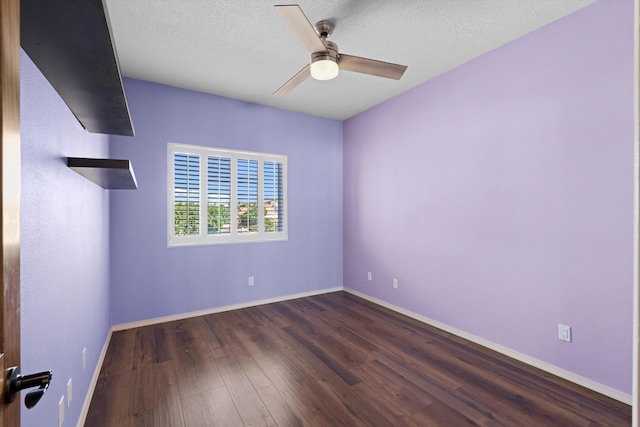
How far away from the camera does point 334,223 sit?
4688 millimetres

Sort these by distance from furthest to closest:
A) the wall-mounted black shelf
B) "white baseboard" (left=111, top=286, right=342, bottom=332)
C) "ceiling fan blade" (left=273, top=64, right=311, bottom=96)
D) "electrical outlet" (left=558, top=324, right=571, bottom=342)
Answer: "white baseboard" (left=111, top=286, right=342, bottom=332) → "ceiling fan blade" (left=273, top=64, right=311, bottom=96) → "electrical outlet" (left=558, top=324, right=571, bottom=342) → the wall-mounted black shelf

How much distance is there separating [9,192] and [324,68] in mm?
1915

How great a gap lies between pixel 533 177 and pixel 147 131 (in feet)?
12.7

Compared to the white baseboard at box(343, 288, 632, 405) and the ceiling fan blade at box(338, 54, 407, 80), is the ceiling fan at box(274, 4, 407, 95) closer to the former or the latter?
the ceiling fan blade at box(338, 54, 407, 80)

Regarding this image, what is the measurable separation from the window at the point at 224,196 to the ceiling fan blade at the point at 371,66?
2.10m

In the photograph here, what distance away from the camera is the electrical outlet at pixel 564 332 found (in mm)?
2205

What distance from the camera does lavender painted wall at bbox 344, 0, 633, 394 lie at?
1996 mm

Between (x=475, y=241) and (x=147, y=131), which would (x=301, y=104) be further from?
(x=475, y=241)

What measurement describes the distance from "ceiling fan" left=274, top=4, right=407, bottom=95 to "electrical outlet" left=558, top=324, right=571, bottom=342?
2331mm

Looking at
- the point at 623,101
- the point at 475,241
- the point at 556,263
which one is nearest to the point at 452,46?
the point at 623,101

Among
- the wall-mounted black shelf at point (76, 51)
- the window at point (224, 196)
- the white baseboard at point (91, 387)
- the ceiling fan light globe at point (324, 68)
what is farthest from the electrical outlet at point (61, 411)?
the ceiling fan light globe at point (324, 68)

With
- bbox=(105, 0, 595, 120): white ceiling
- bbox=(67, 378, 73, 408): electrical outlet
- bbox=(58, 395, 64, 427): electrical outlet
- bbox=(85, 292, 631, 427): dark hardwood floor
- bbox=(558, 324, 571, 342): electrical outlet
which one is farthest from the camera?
bbox=(558, 324, 571, 342): electrical outlet

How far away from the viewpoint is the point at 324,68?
2070mm

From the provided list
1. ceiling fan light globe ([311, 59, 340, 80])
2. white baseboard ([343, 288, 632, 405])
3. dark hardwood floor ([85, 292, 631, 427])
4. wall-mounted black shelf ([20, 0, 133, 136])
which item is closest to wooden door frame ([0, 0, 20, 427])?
wall-mounted black shelf ([20, 0, 133, 136])
